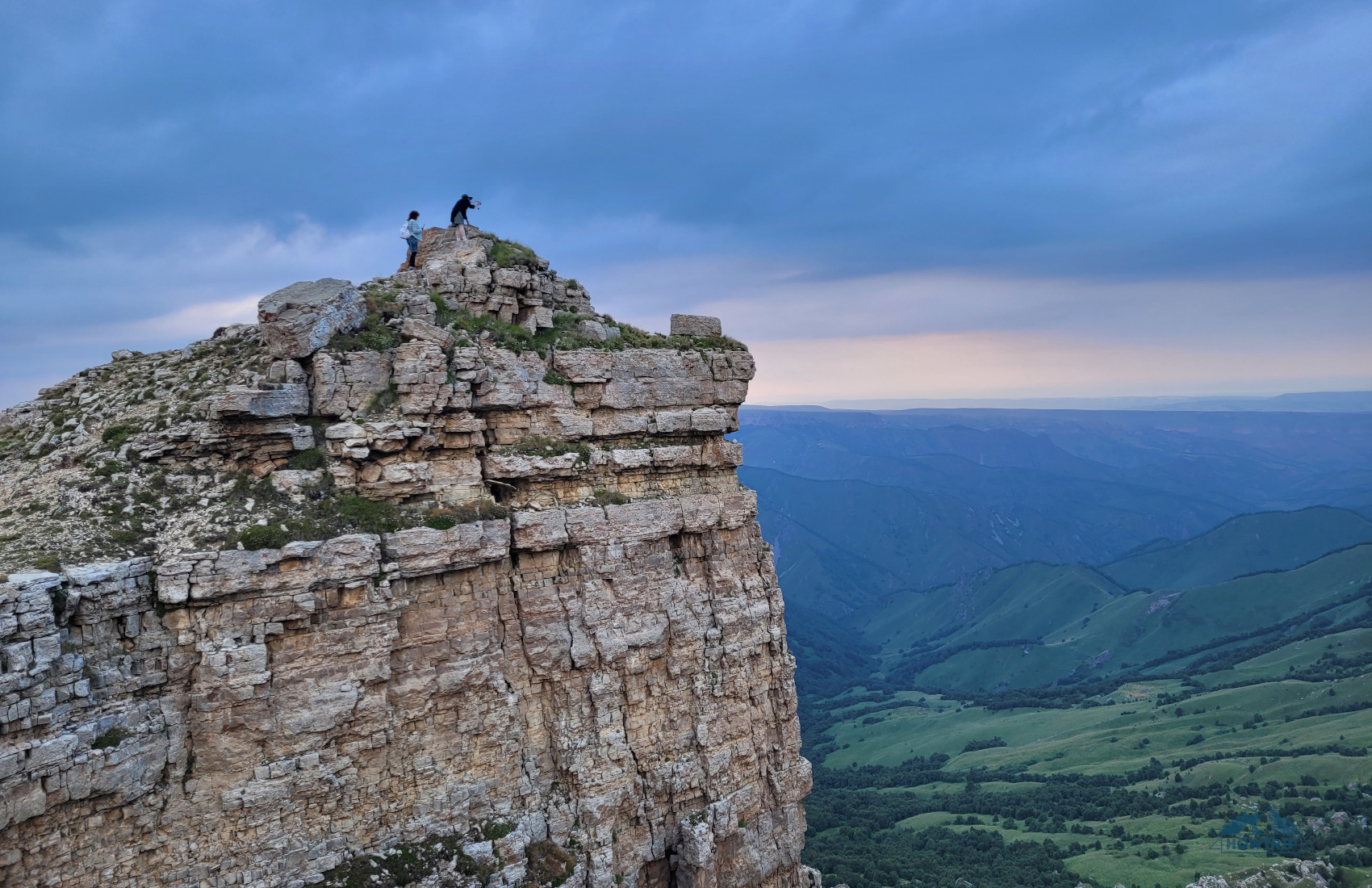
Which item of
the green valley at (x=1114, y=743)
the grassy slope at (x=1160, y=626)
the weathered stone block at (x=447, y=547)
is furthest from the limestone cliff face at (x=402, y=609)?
the grassy slope at (x=1160, y=626)

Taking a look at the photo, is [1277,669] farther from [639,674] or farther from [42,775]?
[42,775]

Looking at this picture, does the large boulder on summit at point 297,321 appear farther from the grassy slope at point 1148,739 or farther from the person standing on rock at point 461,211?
the grassy slope at point 1148,739

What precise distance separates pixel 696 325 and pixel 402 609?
1658 centimetres

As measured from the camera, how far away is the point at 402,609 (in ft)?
74.7

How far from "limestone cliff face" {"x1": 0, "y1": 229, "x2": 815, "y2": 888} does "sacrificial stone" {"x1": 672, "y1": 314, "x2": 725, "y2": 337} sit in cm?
21

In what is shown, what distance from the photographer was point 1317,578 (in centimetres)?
17588

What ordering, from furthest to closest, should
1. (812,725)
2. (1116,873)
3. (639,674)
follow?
(812,725) < (1116,873) < (639,674)

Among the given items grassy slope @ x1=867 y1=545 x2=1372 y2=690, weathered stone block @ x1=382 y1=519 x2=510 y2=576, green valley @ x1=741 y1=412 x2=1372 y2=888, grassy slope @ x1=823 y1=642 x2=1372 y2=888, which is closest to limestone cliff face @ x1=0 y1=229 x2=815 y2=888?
weathered stone block @ x1=382 y1=519 x2=510 y2=576

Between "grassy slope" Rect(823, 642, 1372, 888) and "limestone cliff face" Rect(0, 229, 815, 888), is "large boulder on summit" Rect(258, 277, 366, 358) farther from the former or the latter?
"grassy slope" Rect(823, 642, 1372, 888)

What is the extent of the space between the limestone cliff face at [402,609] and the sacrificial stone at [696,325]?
0.21m

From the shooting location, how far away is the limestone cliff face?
19.0m

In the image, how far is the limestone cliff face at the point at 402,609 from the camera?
19.0 meters

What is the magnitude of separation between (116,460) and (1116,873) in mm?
77996

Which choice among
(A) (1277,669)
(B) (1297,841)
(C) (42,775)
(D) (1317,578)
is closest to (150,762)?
(C) (42,775)
